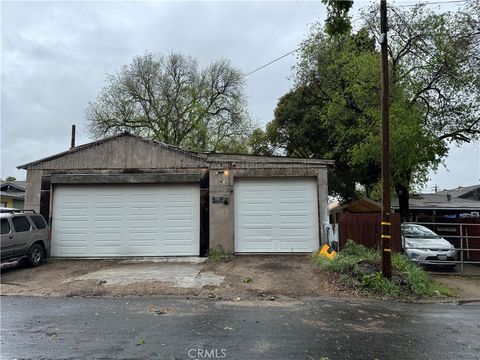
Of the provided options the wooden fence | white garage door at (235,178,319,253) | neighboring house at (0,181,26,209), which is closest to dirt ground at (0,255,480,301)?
white garage door at (235,178,319,253)

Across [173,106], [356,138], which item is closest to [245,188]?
[356,138]

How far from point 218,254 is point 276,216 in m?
2.46

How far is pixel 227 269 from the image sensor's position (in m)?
11.8

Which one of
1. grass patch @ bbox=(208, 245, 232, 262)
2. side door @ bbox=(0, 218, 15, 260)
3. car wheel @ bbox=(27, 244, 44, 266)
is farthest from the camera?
grass patch @ bbox=(208, 245, 232, 262)

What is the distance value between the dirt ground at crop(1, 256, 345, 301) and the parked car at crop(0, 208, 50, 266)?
46 centimetres

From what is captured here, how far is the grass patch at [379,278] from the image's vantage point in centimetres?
931

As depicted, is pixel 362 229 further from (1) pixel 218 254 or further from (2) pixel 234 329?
(2) pixel 234 329

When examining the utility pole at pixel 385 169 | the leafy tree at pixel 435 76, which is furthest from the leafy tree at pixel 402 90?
the utility pole at pixel 385 169

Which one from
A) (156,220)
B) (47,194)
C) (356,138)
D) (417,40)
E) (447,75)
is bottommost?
(156,220)

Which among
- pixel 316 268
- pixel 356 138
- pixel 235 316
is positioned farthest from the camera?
pixel 356 138

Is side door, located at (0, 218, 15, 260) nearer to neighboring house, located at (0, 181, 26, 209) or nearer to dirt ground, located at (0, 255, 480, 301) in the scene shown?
dirt ground, located at (0, 255, 480, 301)

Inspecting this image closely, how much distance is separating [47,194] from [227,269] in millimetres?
7665

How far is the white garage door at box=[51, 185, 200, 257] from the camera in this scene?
558 inches

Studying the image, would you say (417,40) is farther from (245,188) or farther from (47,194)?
(47,194)
